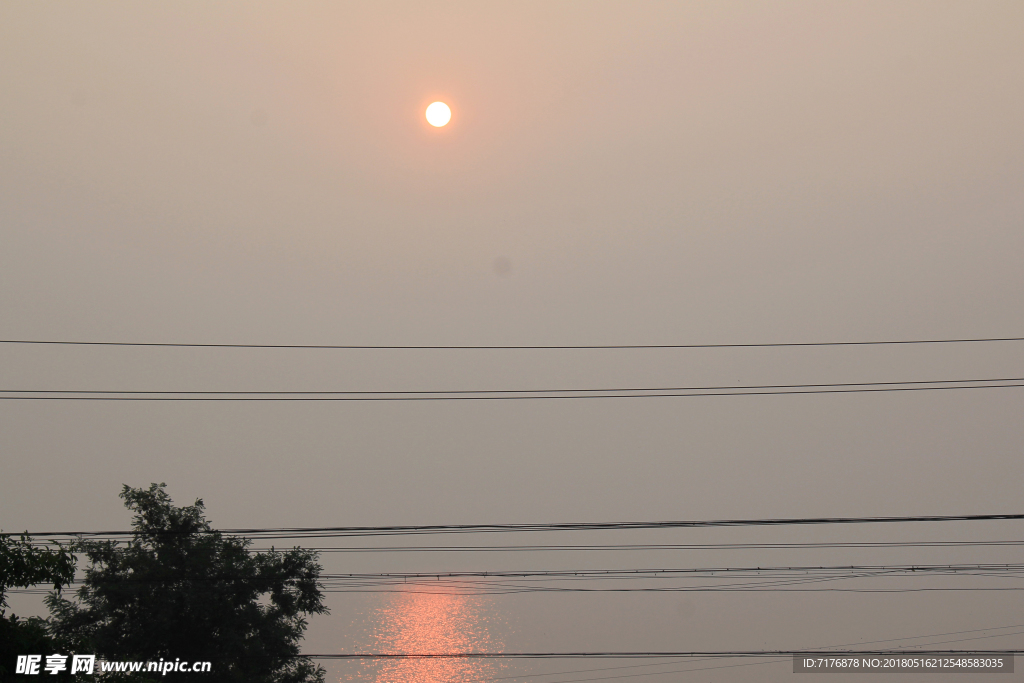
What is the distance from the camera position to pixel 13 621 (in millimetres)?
13633

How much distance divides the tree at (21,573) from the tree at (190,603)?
1114 cm

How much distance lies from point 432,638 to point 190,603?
334 feet

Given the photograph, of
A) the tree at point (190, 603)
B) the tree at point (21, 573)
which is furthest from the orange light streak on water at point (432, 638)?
the tree at point (21, 573)

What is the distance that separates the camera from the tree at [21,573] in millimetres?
12219

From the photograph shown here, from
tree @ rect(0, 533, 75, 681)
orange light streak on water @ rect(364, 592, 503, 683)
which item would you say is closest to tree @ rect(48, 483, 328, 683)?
tree @ rect(0, 533, 75, 681)

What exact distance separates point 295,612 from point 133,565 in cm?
552

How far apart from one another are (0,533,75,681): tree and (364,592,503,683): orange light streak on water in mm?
86793

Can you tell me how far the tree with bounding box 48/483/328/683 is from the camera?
25.2m

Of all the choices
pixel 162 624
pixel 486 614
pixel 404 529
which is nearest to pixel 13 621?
pixel 404 529

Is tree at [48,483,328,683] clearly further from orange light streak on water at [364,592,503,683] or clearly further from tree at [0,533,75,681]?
orange light streak on water at [364,592,503,683]

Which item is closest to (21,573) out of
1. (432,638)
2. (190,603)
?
(190,603)

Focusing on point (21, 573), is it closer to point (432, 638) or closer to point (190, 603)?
point (190, 603)

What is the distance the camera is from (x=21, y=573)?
12.3 m

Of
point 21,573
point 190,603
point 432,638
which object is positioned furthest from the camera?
point 432,638
